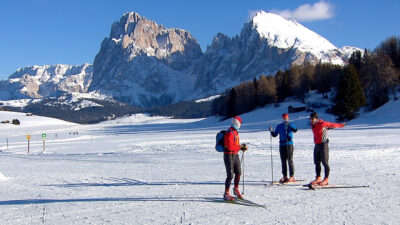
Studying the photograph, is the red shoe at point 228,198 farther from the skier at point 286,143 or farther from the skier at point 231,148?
the skier at point 286,143

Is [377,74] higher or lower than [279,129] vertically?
higher

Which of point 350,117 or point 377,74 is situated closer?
point 350,117

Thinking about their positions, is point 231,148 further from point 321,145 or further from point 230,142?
point 321,145

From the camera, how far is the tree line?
5353cm

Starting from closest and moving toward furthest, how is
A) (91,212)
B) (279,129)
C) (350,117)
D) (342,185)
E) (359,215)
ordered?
(359,215) < (91,212) < (342,185) < (279,129) < (350,117)

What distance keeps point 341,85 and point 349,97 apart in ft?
9.84

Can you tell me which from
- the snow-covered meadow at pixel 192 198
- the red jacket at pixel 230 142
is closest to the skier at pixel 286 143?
the snow-covered meadow at pixel 192 198

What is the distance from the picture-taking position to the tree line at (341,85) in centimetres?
5353

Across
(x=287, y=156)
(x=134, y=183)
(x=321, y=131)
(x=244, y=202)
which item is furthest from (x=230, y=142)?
(x=134, y=183)

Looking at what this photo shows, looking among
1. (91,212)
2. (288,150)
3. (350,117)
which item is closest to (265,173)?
(288,150)

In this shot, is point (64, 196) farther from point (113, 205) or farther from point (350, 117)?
point (350, 117)

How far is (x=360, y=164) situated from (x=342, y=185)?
4590 mm

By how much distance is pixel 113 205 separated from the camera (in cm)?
847

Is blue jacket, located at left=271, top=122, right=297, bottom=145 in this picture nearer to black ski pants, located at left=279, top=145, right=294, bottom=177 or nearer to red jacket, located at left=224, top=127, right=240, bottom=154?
black ski pants, located at left=279, top=145, right=294, bottom=177
